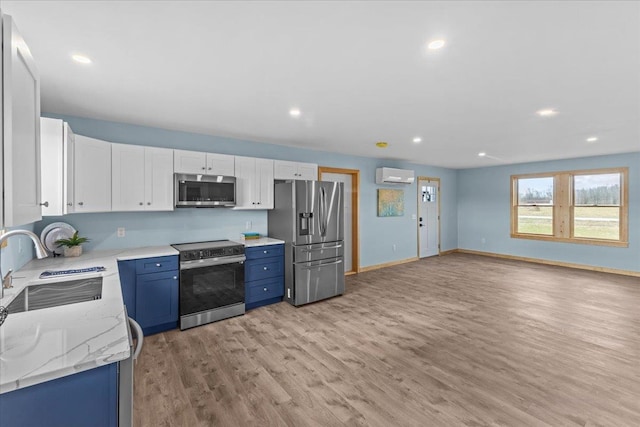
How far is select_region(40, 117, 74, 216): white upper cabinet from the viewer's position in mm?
2424

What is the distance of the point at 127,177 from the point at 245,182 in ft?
4.70

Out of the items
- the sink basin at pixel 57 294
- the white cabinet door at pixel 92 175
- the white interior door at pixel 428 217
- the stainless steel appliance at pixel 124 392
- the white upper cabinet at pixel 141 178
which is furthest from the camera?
the white interior door at pixel 428 217

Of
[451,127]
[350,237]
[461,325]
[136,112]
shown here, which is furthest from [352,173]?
[136,112]

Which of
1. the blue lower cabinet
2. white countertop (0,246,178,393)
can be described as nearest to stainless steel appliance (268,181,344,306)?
white countertop (0,246,178,393)

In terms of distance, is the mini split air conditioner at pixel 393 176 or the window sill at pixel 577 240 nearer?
the window sill at pixel 577 240

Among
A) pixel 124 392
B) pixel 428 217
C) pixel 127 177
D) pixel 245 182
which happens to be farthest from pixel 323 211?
pixel 428 217

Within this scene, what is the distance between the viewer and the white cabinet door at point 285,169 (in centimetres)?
461

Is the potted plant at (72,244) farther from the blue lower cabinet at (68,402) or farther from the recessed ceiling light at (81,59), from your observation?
the blue lower cabinet at (68,402)

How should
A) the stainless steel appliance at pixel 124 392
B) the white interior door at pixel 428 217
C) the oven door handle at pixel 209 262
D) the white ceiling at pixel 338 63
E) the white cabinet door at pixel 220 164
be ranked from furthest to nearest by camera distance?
1. the white interior door at pixel 428 217
2. the white cabinet door at pixel 220 164
3. the oven door handle at pixel 209 262
4. the white ceiling at pixel 338 63
5. the stainless steel appliance at pixel 124 392

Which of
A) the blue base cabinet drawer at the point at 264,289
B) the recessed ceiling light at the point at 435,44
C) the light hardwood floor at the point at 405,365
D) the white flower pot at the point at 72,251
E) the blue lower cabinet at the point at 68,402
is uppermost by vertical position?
the recessed ceiling light at the point at 435,44

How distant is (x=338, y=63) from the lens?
2191 millimetres

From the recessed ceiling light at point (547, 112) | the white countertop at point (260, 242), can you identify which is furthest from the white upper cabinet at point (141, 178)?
the recessed ceiling light at point (547, 112)

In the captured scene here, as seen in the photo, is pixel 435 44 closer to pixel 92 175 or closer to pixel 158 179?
pixel 158 179

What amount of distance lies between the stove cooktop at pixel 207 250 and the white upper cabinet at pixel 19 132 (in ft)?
6.87
